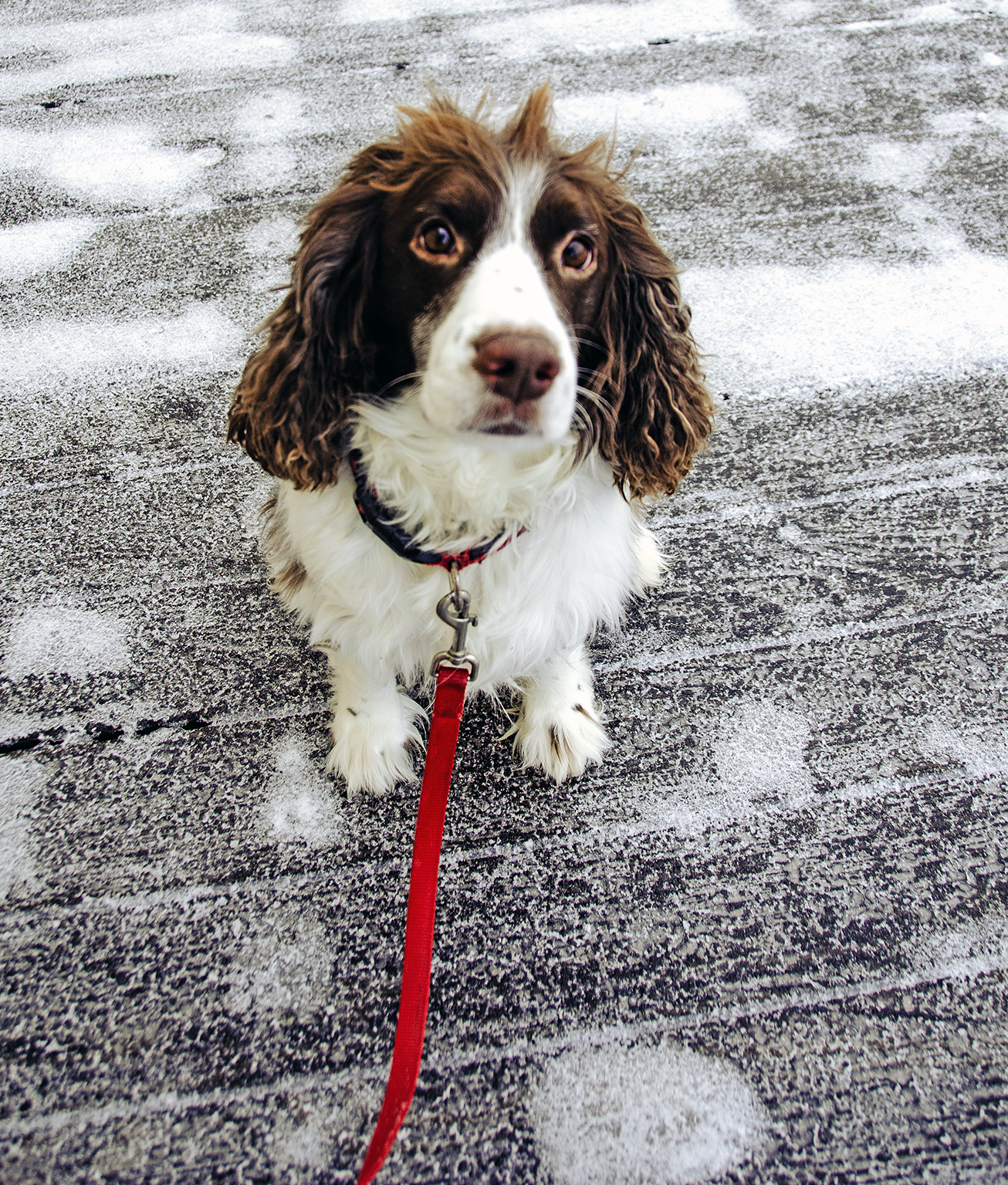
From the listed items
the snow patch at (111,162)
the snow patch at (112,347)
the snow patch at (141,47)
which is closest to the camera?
the snow patch at (112,347)

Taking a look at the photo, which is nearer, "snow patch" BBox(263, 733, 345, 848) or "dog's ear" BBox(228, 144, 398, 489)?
"dog's ear" BBox(228, 144, 398, 489)

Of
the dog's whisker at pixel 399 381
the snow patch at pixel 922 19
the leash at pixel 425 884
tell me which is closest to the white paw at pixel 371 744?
the leash at pixel 425 884

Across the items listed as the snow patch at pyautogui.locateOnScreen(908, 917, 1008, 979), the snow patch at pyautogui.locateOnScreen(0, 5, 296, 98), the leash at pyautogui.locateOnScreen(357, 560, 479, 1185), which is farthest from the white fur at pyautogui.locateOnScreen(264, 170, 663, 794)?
the snow patch at pyautogui.locateOnScreen(0, 5, 296, 98)

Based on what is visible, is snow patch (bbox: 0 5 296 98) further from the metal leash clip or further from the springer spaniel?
the metal leash clip

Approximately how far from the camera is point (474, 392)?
1153mm

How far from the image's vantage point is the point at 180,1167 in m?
1.36

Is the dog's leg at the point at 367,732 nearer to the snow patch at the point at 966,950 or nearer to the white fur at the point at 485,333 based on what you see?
the white fur at the point at 485,333

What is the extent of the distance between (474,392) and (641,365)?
1.71 ft

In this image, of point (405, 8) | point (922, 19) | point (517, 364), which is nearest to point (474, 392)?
point (517, 364)

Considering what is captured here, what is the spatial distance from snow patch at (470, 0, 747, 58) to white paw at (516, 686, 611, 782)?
124 inches

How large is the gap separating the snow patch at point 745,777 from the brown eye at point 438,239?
4.14 feet

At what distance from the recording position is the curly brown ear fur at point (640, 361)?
4.83 ft

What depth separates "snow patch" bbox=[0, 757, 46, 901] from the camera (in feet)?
5.48

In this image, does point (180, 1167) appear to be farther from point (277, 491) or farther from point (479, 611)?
point (277, 491)
